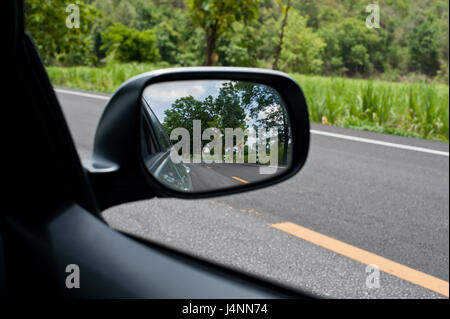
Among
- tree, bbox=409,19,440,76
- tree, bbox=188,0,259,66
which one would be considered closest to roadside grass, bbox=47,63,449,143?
tree, bbox=188,0,259,66

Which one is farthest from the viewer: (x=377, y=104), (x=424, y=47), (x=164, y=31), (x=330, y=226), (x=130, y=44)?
(x=424, y=47)

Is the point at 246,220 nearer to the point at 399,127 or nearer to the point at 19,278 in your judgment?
the point at 19,278

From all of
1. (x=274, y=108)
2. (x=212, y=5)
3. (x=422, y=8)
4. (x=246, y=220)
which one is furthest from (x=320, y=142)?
(x=422, y=8)

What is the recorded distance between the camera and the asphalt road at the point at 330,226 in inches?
106

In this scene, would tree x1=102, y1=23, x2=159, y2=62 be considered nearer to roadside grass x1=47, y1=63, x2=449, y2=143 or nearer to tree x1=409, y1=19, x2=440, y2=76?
roadside grass x1=47, y1=63, x2=449, y2=143

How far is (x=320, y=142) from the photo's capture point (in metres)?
6.74

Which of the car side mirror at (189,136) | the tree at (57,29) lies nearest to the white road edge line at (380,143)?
the tree at (57,29)

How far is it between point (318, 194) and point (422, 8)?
14.9 m

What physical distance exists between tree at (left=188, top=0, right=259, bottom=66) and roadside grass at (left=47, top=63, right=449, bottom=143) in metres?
5.75

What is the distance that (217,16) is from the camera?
7.73ft

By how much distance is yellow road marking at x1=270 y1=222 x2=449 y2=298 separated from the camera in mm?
2654

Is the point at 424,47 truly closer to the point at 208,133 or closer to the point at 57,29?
the point at 57,29

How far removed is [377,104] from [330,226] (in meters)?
5.81

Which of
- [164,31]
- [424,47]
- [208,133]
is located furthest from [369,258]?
[424,47]
